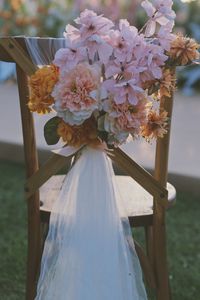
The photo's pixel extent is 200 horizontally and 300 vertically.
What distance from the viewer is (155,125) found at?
1.42 meters

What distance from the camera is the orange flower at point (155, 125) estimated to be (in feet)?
4.65

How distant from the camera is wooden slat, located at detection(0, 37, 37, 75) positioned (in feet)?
4.69

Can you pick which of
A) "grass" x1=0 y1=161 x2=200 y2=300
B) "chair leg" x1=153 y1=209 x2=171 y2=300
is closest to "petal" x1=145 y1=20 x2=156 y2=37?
"chair leg" x1=153 y1=209 x2=171 y2=300

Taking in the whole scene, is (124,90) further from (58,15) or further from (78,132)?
(58,15)

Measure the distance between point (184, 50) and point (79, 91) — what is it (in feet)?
0.81

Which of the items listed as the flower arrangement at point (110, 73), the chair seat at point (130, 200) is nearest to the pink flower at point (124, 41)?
the flower arrangement at point (110, 73)

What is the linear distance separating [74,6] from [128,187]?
165 inches

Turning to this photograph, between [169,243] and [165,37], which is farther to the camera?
[169,243]

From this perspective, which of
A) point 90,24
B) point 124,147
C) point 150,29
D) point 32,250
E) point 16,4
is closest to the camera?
point 90,24

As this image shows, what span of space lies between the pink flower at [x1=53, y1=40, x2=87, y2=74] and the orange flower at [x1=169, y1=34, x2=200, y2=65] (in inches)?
7.8

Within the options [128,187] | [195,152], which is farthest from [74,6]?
[128,187]

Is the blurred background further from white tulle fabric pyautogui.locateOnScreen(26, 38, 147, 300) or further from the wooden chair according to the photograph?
white tulle fabric pyautogui.locateOnScreen(26, 38, 147, 300)

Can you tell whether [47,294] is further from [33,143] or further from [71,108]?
[71,108]

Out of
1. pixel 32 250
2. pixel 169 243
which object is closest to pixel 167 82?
pixel 32 250
